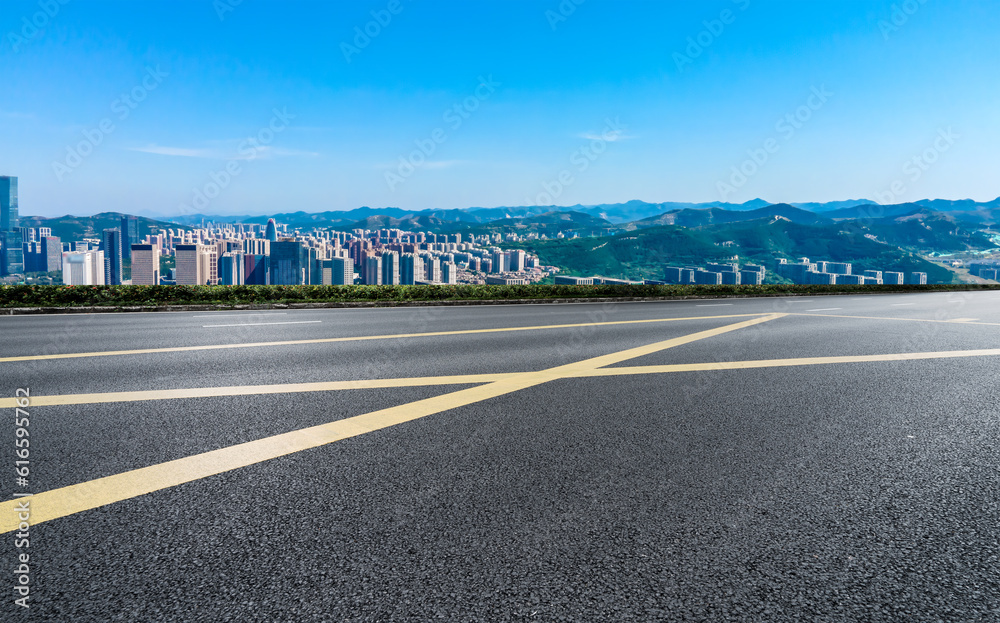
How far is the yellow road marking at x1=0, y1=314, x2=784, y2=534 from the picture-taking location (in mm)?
2898

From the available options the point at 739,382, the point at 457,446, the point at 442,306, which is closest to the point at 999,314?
the point at 739,382

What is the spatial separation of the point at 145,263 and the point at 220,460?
2585cm

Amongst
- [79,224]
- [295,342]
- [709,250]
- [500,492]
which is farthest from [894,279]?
[79,224]

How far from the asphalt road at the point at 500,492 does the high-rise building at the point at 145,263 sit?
63.3 feet

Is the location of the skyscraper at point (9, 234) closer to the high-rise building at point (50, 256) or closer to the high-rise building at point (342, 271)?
the high-rise building at point (50, 256)

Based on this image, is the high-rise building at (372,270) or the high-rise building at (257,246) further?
the high-rise building at (257,246)

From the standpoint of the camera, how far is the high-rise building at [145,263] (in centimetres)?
2377

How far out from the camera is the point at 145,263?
24750 millimetres

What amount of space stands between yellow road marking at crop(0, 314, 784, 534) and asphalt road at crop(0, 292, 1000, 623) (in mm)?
25

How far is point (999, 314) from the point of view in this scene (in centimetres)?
1630

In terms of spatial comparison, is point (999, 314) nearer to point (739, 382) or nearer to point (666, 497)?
point (739, 382)

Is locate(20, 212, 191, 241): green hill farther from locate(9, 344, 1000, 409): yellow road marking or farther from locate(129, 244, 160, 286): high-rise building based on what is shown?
locate(9, 344, 1000, 409): yellow road marking

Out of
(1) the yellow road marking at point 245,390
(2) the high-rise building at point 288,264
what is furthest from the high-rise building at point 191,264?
(1) the yellow road marking at point 245,390

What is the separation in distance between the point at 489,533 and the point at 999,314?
20519mm
